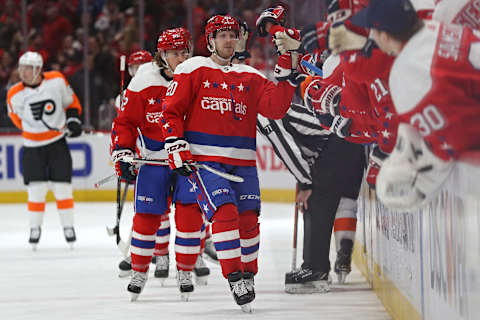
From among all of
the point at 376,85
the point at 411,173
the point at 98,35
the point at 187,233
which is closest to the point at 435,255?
the point at 376,85

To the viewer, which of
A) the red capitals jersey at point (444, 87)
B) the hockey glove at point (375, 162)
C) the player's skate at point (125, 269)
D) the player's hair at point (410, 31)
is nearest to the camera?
the red capitals jersey at point (444, 87)

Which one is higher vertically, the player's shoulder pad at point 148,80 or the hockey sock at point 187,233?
the player's shoulder pad at point 148,80

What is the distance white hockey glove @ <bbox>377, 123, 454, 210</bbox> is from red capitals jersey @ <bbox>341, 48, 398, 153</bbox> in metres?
0.24

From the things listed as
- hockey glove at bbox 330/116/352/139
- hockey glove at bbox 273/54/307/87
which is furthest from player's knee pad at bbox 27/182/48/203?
hockey glove at bbox 330/116/352/139

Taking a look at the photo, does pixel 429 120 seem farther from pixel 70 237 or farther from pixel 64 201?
pixel 64 201

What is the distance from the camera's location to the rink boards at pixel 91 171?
11.1 metres

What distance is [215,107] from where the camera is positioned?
4.52m

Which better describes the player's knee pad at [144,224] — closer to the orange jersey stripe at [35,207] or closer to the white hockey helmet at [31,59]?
the orange jersey stripe at [35,207]

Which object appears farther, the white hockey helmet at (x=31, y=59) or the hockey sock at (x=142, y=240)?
the white hockey helmet at (x=31, y=59)

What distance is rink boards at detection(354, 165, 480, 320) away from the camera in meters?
2.44

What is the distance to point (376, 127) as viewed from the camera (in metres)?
3.22

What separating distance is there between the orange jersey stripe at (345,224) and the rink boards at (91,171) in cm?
552

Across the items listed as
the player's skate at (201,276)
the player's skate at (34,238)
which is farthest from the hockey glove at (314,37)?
the player's skate at (34,238)

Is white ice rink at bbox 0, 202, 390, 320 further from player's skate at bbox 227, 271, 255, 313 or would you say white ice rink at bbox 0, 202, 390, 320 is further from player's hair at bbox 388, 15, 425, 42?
player's hair at bbox 388, 15, 425, 42
